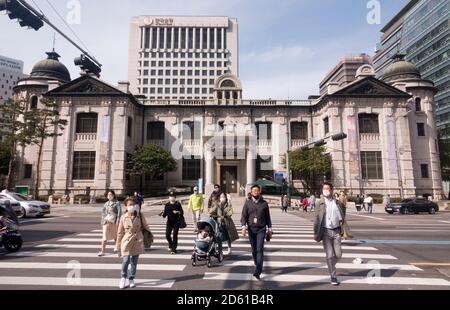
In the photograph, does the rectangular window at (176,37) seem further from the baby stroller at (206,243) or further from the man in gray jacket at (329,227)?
the man in gray jacket at (329,227)

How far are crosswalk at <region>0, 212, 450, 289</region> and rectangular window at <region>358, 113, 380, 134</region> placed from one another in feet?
106

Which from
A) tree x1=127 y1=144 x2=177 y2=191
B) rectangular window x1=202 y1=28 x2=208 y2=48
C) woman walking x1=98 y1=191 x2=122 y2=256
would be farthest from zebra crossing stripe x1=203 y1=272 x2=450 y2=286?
rectangular window x1=202 y1=28 x2=208 y2=48

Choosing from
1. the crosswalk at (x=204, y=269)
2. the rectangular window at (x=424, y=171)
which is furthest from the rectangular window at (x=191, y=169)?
the crosswalk at (x=204, y=269)

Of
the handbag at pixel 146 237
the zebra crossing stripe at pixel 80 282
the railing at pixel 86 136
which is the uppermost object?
the railing at pixel 86 136

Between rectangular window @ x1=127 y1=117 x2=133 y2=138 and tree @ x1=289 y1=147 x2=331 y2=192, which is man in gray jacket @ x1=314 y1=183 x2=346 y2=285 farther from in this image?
rectangular window @ x1=127 y1=117 x2=133 y2=138

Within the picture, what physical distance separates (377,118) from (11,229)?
40731mm

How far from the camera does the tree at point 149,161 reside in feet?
119

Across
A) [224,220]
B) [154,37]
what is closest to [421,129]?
[224,220]

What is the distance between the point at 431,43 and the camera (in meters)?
67.8

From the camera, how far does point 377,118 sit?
126ft

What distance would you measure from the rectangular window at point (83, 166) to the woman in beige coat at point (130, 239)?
113ft

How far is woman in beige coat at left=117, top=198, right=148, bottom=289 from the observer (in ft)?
18.6
